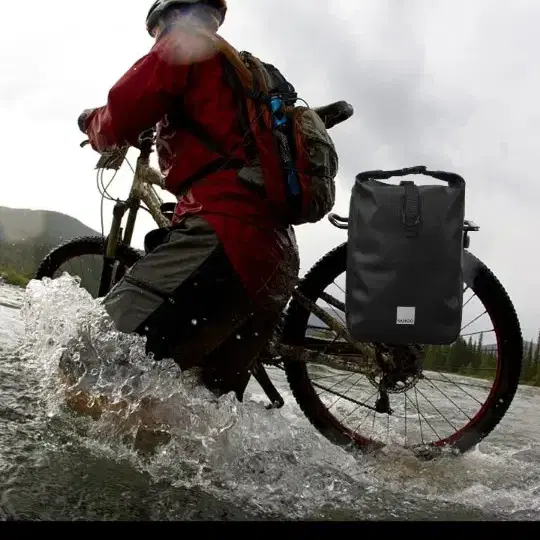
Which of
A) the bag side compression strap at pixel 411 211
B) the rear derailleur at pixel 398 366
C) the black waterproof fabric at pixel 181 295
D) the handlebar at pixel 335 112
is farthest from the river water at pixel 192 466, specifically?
the handlebar at pixel 335 112

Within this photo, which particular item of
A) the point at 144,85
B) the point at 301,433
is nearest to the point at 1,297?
the point at 301,433

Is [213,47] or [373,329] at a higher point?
[213,47]

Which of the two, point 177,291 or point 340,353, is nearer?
point 177,291

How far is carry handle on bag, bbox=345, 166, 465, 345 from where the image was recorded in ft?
8.92

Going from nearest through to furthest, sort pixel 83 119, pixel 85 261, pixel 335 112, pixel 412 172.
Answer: pixel 83 119 → pixel 412 172 → pixel 335 112 → pixel 85 261

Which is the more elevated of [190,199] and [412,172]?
[412,172]

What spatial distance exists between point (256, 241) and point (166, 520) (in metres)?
1.18

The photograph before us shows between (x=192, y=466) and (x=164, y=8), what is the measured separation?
6.27ft

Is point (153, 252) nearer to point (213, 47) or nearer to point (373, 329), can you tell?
point (213, 47)

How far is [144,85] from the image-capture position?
7.84ft

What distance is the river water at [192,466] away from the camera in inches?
76.5

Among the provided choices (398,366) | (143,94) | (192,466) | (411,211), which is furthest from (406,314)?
(143,94)

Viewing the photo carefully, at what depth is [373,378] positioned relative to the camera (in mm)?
3463

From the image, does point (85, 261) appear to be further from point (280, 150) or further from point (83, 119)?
point (280, 150)
